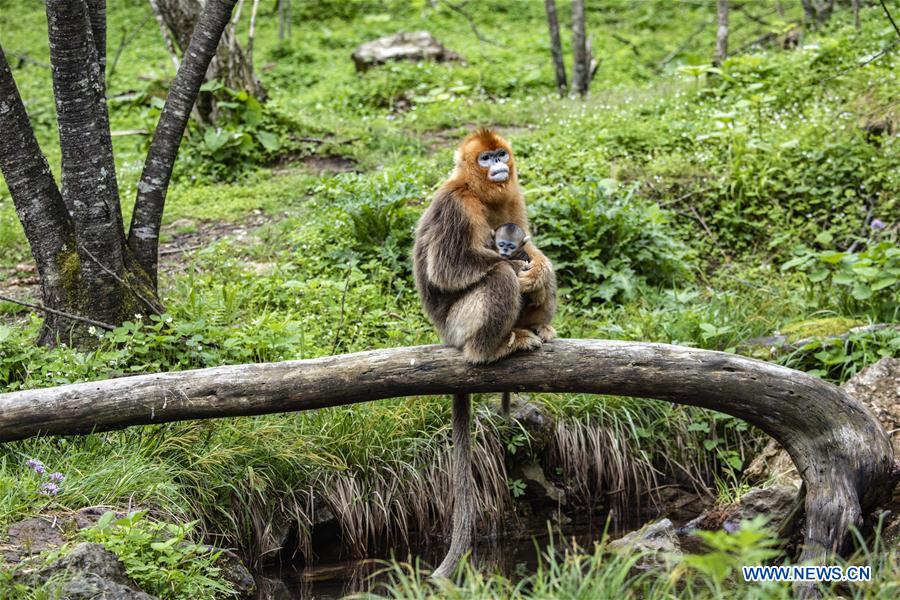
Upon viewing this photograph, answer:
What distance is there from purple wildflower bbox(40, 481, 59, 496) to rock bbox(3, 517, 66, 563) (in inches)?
5.4

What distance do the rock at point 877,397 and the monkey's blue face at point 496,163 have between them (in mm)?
2352

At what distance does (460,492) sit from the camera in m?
4.21

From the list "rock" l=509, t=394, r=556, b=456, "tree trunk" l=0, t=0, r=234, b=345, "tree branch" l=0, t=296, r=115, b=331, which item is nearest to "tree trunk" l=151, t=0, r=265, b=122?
"tree trunk" l=0, t=0, r=234, b=345

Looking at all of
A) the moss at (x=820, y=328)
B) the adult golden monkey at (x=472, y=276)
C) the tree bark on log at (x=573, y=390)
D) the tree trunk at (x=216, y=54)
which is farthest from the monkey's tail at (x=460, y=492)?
the tree trunk at (x=216, y=54)

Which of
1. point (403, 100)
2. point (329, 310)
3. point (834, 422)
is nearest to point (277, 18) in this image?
point (403, 100)

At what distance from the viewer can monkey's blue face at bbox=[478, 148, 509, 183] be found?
427cm

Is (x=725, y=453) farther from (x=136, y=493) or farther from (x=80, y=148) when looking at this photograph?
(x=80, y=148)

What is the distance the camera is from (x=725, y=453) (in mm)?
5711

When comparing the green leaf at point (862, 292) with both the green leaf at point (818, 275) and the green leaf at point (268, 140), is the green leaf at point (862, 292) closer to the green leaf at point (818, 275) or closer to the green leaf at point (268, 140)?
the green leaf at point (818, 275)

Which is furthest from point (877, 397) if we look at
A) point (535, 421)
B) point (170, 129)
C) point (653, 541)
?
point (170, 129)

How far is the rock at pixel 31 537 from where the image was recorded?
3.80m

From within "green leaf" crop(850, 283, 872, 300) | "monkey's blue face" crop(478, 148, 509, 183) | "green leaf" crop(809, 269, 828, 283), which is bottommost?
"green leaf" crop(850, 283, 872, 300)

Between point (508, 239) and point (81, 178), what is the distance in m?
2.67

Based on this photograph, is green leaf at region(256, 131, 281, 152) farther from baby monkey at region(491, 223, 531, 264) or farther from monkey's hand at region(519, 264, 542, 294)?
monkey's hand at region(519, 264, 542, 294)
